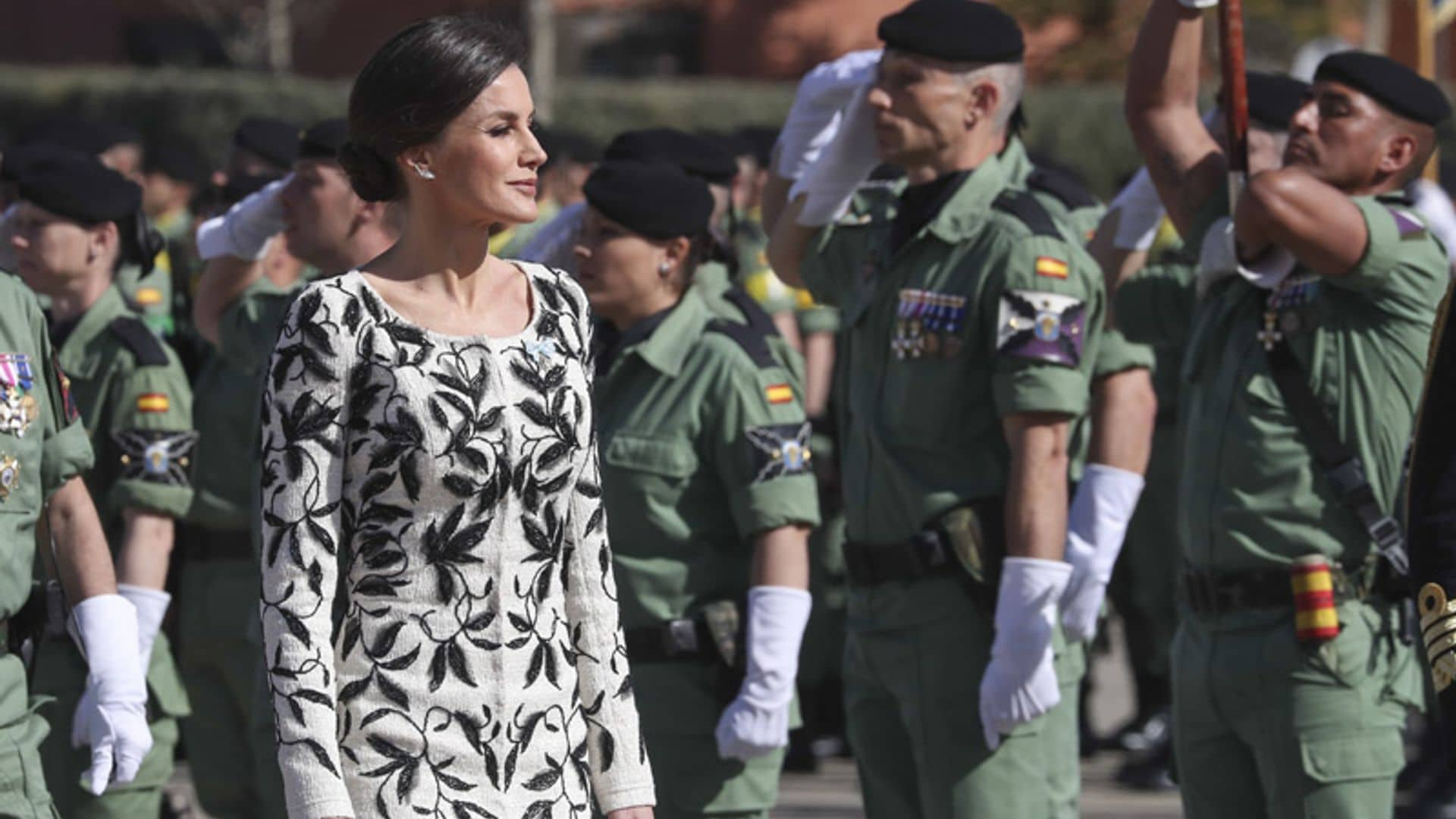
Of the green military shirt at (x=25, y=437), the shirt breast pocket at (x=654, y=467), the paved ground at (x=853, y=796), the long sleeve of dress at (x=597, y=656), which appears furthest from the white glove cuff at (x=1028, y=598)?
the paved ground at (x=853, y=796)

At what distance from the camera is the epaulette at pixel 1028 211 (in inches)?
224

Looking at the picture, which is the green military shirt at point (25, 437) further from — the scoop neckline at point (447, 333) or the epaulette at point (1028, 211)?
the epaulette at point (1028, 211)

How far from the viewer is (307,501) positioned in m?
3.67

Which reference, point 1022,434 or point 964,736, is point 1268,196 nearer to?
point 1022,434

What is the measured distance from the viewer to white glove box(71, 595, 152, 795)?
16.1 ft

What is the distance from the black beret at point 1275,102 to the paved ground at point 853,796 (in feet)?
9.45

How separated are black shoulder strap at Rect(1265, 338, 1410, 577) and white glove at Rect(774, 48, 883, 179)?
1.48 meters

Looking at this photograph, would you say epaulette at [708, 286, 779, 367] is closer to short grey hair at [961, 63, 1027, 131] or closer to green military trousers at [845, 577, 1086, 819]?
green military trousers at [845, 577, 1086, 819]

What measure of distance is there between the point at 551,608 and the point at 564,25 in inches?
1113

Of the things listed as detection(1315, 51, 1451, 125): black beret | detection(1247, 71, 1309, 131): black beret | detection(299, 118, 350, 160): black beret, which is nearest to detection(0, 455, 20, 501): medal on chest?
detection(299, 118, 350, 160): black beret

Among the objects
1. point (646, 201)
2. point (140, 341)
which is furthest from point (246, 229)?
point (646, 201)

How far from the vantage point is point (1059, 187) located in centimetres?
654

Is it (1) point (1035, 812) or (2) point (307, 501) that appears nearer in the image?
(2) point (307, 501)

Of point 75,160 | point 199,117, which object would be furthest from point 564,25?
point 75,160
